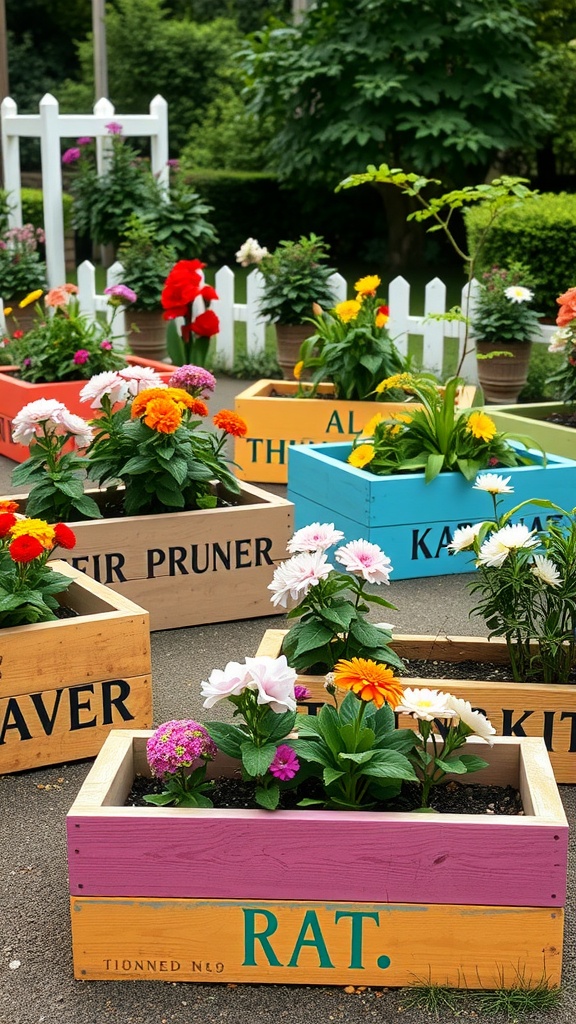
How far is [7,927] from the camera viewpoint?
272cm

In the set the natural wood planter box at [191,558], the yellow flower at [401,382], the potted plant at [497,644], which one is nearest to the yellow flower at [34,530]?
the potted plant at [497,644]

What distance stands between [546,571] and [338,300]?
5.82 m

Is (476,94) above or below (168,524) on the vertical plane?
above

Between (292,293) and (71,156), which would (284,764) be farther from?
(71,156)

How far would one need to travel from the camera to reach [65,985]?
2523 millimetres

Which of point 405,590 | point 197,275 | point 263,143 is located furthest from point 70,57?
point 405,590

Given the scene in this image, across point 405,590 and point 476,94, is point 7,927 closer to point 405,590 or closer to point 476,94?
point 405,590

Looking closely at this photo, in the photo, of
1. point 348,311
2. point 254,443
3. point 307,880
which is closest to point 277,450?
point 254,443

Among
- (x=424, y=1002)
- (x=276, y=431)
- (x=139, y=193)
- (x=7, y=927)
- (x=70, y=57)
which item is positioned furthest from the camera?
(x=70, y=57)

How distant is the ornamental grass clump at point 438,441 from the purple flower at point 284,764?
107 inches

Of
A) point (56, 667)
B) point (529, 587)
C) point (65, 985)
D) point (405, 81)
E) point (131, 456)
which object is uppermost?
point (405, 81)

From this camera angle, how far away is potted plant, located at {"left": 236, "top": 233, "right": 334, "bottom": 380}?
8.52m

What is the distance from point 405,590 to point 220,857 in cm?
266

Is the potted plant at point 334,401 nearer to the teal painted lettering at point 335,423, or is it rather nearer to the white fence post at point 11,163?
the teal painted lettering at point 335,423
